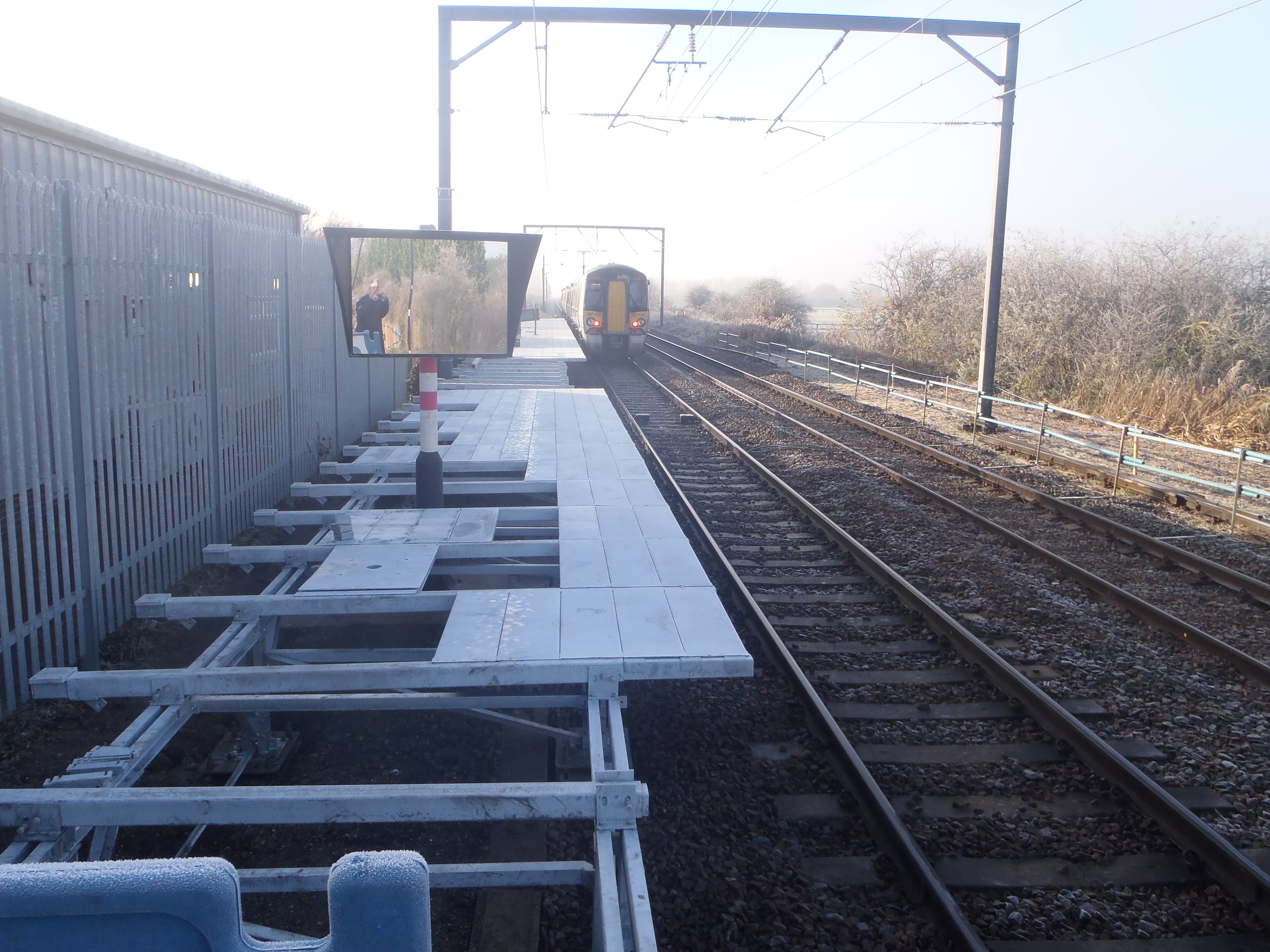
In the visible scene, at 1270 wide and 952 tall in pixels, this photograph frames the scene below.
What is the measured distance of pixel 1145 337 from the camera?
58.2 ft

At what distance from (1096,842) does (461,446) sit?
22.5 feet

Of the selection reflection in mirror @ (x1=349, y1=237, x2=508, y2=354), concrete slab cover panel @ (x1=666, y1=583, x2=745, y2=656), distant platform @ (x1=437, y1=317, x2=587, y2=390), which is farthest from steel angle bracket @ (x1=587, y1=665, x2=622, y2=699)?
distant platform @ (x1=437, y1=317, x2=587, y2=390)

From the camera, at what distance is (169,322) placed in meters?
5.72

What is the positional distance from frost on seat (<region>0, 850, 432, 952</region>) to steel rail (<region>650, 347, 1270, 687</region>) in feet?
19.0

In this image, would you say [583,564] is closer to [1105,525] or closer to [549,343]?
[1105,525]

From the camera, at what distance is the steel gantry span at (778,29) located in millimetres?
11922

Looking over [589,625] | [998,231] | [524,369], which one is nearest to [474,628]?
[589,625]

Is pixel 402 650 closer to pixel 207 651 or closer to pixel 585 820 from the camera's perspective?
pixel 207 651

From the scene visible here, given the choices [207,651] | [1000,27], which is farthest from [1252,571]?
[1000,27]

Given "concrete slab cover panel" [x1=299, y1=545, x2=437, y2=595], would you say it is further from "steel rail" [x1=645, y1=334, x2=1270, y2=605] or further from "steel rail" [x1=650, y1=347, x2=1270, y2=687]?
"steel rail" [x1=645, y1=334, x2=1270, y2=605]

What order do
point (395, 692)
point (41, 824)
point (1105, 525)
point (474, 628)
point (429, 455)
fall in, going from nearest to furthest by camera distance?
1. point (41, 824)
2. point (474, 628)
3. point (395, 692)
4. point (429, 455)
5. point (1105, 525)

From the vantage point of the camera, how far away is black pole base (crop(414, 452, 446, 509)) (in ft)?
22.3

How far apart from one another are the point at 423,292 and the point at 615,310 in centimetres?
2276

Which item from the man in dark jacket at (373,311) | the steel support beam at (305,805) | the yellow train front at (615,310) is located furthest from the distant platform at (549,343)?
the steel support beam at (305,805)
